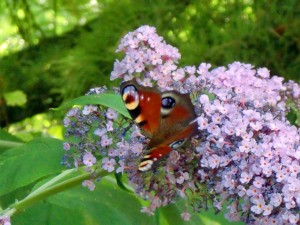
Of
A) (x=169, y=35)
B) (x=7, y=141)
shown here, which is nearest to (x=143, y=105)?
(x=7, y=141)

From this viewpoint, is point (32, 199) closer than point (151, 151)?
No

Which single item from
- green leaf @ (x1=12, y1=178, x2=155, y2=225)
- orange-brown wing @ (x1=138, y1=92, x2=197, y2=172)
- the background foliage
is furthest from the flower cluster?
the background foliage

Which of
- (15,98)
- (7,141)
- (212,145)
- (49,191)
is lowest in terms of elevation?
(15,98)

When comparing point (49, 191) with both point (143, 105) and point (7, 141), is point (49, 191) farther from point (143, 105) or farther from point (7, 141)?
point (7, 141)

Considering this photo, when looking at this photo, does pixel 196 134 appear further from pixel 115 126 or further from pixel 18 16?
pixel 18 16

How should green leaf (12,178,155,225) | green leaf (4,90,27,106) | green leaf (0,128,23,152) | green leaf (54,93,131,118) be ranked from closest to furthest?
1. green leaf (54,93,131,118)
2. green leaf (12,178,155,225)
3. green leaf (0,128,23,152)
4. green leaf (4,90,27,106)

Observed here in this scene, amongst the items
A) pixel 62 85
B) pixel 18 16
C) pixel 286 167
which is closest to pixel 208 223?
pixel 286 167

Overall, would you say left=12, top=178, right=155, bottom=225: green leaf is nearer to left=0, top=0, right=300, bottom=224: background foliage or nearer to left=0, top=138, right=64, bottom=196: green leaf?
left=0, top=138, right=64, bottom=196: green leaf
